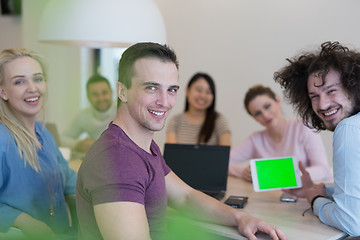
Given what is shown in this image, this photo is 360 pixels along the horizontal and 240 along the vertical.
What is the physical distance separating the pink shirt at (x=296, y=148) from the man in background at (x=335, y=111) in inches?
15.1

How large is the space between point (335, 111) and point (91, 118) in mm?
1059

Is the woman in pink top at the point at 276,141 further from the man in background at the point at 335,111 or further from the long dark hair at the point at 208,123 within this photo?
the man in background at the point at 335,111

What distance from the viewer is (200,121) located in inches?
97.8

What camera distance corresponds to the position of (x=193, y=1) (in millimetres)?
3137

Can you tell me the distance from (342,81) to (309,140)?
817 millimetres

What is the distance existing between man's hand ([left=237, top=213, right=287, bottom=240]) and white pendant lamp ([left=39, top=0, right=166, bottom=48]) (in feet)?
1.68

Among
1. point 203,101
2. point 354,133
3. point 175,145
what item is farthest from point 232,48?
point 354,133

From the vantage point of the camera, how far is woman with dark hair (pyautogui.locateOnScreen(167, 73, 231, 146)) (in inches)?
95.4

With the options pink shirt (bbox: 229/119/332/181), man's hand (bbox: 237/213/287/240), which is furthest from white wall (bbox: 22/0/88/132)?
pink shirt (bbox: 229/119/332/181)

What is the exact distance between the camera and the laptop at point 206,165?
1489mm

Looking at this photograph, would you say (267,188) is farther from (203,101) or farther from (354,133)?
(203,101)

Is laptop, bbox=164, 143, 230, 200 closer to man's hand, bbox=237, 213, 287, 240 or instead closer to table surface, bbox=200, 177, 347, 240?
table surface, bbox=200, 177, 347, 240

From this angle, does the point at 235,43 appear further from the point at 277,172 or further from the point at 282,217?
the point at 282,217

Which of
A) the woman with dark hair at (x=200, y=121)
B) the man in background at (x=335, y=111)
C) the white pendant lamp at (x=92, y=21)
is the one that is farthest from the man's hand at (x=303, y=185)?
the woman with dark hair at (x=200, y=121)
